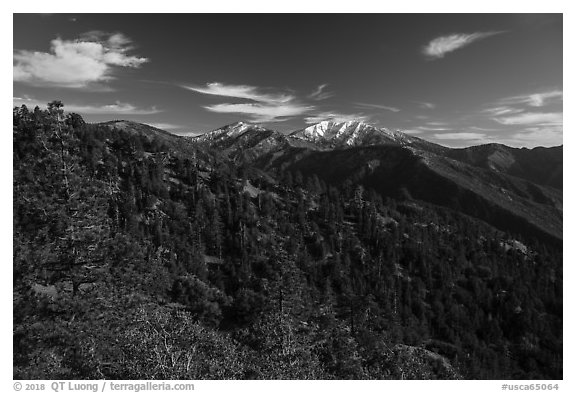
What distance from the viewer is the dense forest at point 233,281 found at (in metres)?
16.5

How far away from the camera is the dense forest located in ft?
54.2

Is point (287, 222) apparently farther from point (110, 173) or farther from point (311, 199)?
point (110, 173)

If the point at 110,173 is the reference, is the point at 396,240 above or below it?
below

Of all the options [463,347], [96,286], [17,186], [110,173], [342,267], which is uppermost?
[110,173]

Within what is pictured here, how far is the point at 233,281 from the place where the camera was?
11306 cm

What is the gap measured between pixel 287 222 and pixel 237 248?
87.2 feet

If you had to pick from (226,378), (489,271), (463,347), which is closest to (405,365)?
(226,378)

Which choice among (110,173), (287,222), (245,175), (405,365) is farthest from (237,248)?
(405,365)

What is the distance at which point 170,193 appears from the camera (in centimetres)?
15238

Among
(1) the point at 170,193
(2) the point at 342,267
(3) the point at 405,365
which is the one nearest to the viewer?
(3) the point at 405,365

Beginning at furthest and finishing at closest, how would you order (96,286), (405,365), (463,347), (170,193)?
(170,193)
(463,347)
(405,365)
(96,286)

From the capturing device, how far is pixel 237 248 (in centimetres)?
13625

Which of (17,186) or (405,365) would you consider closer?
(17,186)

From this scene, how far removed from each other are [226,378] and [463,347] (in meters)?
125
